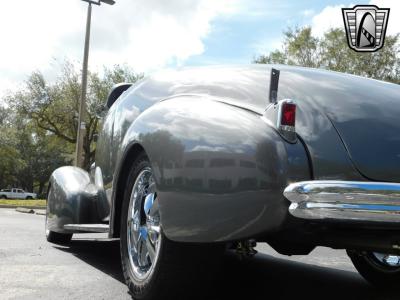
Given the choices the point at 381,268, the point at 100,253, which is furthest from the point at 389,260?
the point at 100,253

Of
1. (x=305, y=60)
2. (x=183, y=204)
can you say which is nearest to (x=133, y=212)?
(x=183, y=204)

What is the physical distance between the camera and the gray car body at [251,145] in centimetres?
239

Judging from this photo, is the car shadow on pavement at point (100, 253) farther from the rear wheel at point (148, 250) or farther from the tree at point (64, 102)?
the tree at point (64, 102)

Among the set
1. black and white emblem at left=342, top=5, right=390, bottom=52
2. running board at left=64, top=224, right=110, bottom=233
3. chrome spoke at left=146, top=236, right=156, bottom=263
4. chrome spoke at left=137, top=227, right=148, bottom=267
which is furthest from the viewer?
black and white emblem at left=342, top=5, right=390, bottom=52

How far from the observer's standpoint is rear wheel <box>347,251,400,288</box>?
13.0 ft

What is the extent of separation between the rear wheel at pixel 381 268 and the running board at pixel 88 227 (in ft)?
6.11

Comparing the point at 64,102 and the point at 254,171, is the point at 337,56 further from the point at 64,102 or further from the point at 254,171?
the point at 254,171

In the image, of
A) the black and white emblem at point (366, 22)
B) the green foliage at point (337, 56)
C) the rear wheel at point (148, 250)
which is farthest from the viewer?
the green foliage at point (337, 56)

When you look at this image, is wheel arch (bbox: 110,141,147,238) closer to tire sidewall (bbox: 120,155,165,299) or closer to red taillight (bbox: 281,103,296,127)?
tire sidewall (bbox: 120,155,165,299)

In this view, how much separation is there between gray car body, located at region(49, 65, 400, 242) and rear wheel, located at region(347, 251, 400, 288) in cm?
146

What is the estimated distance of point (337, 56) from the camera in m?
26.0

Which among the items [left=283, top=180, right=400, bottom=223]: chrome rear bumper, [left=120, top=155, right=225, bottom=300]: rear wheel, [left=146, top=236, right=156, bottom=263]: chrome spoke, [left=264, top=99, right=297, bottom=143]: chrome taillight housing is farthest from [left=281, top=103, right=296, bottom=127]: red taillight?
[left=146, top=236, right=156, bottom=263]: chrome spoke

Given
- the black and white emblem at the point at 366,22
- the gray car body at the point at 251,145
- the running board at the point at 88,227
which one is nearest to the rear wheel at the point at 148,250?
the gray car body at the point at 251,145

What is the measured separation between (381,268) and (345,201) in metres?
2.07
